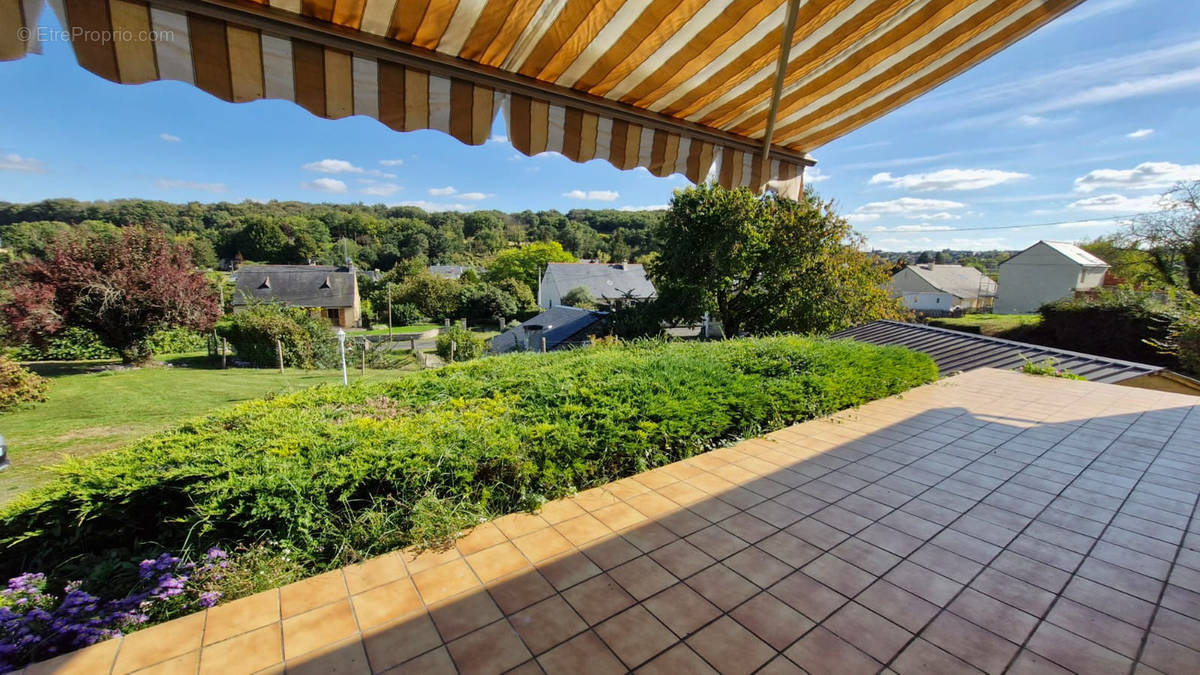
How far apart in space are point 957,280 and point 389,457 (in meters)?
62.8

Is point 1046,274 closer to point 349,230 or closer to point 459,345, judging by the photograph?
point 459,345

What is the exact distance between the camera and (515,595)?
7.04 ft

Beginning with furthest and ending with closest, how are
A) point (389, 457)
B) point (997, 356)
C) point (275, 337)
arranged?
1. point (275, 337)
2. point (997, 356)
3. point (389, 457)

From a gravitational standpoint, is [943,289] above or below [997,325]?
above

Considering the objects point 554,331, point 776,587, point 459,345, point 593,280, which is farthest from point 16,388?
point 593,280

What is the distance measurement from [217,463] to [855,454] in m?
4.55

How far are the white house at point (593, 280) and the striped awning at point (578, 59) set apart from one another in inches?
1500

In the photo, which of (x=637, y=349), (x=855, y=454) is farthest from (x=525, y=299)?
(x=855, y=454)

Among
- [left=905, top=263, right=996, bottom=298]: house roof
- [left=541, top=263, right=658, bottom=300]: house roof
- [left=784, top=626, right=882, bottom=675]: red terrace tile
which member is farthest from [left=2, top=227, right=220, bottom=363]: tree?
[left=905, top=263, right=996, bottom=298]: house roof

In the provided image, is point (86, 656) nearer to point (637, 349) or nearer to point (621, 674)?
point (621, 674)

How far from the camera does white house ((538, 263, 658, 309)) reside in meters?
41.9

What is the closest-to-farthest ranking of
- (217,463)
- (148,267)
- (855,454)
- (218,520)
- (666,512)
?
(218,520)
(217,463)
(666,512)
(855,454)
(148,267)

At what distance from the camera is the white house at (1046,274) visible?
114 ft

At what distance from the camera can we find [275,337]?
17.5m
